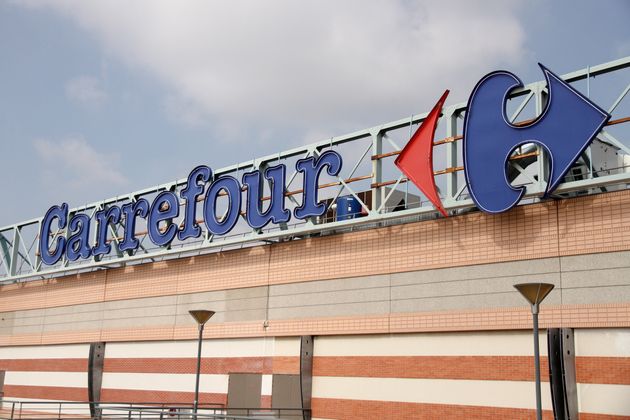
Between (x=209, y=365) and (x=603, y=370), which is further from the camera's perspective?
(x=209, y=365)

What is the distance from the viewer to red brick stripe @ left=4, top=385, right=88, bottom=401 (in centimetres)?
3888

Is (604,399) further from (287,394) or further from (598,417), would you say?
(287,394)

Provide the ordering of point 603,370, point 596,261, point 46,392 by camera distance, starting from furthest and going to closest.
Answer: point 46,392, point 596,261, point 603,370

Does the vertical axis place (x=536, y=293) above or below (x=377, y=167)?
below

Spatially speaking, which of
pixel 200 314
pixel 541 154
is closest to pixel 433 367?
pixel 541 154

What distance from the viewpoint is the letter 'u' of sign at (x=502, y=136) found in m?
22.0

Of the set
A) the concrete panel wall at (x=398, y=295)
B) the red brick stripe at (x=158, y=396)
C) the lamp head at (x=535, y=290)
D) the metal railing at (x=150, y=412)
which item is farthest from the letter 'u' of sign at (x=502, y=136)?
the red brick stripe at (x=158, y=396)

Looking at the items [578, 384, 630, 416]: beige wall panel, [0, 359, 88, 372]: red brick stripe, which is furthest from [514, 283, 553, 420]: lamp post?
[0, 359, 88, 372]: red brick stripe

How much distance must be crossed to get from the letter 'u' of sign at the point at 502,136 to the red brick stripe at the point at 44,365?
22356mm

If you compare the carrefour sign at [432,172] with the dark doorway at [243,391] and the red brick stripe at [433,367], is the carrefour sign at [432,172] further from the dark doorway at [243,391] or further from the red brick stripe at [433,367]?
the dark doorway at [243,391]

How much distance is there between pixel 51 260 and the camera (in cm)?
4347

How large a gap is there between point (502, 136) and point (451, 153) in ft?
8.28

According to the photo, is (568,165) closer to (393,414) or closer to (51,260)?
(393,414)

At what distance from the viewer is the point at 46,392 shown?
135ft
